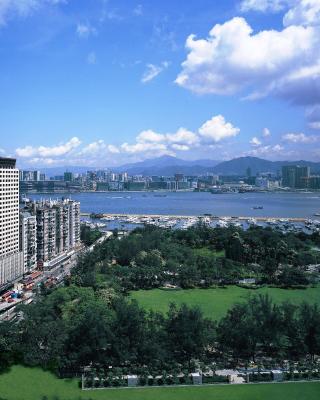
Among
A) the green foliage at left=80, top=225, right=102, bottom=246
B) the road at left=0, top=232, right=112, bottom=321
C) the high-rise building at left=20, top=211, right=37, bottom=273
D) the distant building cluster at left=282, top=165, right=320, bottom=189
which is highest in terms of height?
the distant building cluster at left=282, top=165, right=320, bottom=189

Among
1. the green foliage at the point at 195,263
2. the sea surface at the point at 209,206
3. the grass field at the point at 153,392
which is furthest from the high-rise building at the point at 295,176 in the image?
the grass field at the point at 153,392

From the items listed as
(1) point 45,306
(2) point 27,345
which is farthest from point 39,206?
(2) point 27,345

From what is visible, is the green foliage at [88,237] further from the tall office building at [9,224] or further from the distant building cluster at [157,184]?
the distant building cluster at [157,184]

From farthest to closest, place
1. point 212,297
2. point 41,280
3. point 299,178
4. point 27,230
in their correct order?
point 299,178, point 27,230, point 41,280, point 212,297

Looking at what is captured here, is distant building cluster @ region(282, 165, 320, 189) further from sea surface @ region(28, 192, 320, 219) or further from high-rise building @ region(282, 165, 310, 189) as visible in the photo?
sea surface @ region(28, 192, 320, 219)

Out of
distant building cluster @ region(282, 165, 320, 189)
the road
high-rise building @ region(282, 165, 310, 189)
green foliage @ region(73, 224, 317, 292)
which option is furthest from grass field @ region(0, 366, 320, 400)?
high-rise building @ region(282, 165, 310, 189)

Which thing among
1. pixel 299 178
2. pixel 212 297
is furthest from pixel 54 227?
pixel 299 178

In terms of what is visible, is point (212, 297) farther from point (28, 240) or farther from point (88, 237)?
point (88, 237)
